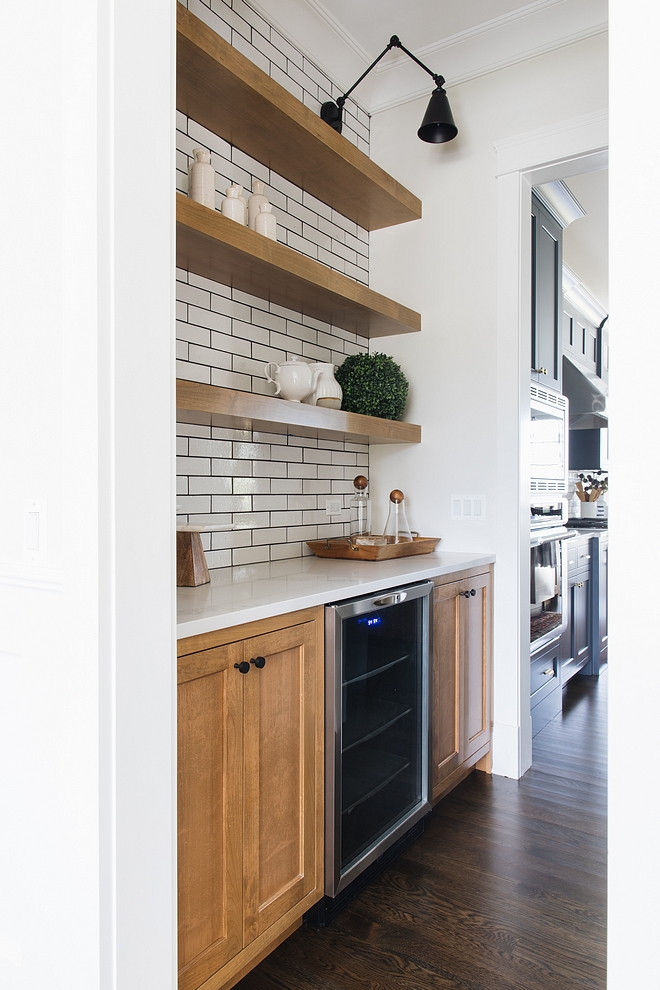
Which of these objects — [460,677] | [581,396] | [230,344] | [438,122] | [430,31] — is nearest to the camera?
[230,344]

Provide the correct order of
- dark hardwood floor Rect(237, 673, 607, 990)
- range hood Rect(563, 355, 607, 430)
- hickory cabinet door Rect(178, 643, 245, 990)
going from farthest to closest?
range hood Rect(563, 355, 607, 430)
dark hardwood floor Rect(237, 673, 607, 990)
hickory cabinet door Rect(178, 643, 245, 990)

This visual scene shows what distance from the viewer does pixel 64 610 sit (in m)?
1.11

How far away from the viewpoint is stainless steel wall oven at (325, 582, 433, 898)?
5.78 feet

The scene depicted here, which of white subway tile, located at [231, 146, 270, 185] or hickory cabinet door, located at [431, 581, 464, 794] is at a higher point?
white subway tile, located at [231, 146, 270, 185]

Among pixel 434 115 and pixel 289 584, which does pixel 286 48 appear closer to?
pixel 434 115

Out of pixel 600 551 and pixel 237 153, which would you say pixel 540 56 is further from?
pixel 600 551

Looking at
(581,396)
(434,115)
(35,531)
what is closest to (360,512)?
(434,115)

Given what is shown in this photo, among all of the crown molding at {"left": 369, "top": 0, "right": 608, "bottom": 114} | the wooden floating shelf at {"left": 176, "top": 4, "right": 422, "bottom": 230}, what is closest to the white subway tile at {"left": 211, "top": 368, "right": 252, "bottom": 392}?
the wooden floating shelf at {"left": 176, "top": 4, "right": 422, "bottom": 230}

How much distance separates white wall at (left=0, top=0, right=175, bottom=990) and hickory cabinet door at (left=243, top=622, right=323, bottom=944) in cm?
36

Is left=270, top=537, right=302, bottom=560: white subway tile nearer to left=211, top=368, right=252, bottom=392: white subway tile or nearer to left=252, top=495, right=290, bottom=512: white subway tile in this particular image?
left=252, top=495, right=290, bottom=512: white subway tile

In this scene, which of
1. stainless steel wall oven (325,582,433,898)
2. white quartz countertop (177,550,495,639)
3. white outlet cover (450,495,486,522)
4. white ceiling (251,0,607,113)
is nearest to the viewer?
white quartz countertop (177,550,495,639)

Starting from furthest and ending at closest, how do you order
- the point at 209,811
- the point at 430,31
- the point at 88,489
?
the point at 430,31, the point at 209,811, the point at 88,489

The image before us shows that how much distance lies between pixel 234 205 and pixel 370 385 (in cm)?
89

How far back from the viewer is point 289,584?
6.19ft
